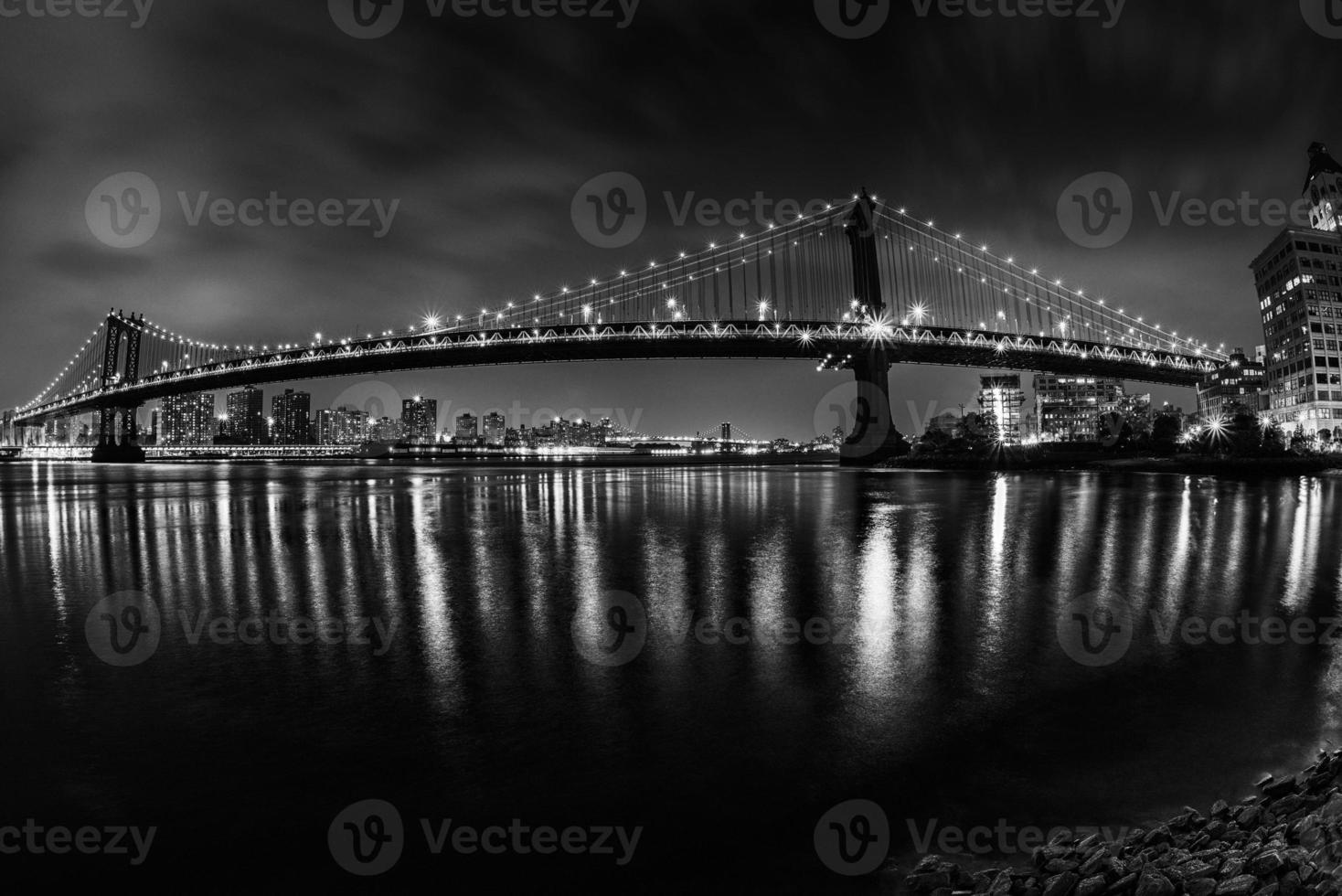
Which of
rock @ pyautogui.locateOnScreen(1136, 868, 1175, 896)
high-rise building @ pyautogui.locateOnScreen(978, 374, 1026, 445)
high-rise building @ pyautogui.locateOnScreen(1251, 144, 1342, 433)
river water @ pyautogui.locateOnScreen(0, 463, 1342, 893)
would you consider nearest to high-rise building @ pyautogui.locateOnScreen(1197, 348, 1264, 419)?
high-rise building @ pyautogui.locateOnScreen(1251, 144, 1342, 433)

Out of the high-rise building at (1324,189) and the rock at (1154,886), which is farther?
the high-rise building at (1324,189)

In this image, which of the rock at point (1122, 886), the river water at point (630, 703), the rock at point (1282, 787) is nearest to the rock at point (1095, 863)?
the rock at point (1122, 886)

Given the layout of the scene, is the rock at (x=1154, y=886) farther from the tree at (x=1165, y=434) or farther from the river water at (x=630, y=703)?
the tree at (x=1165, y=434)

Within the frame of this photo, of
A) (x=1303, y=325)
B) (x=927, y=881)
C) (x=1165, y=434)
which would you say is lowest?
(x=927, y=881)

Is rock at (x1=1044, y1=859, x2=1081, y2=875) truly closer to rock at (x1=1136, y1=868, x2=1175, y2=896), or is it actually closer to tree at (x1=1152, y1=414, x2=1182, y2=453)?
rock at (x1=1136, y1=868, x2=1175, y2=896)

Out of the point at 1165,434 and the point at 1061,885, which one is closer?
the point at 1061,885

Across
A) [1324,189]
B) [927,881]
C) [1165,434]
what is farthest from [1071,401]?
[927,881]

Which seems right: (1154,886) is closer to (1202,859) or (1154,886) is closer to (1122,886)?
(1122,886)
